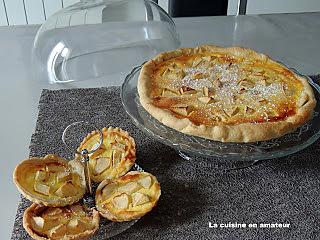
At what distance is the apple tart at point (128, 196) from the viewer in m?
0.84

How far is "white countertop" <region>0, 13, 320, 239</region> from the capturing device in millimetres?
1119

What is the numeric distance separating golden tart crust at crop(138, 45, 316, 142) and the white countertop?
23 centimetres

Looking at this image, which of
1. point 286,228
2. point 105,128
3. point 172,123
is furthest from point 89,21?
point 286,228

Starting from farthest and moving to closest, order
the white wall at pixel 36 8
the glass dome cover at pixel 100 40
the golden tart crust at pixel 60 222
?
the white wall at pixel 36 8 → the glass dome cover at pixel 100 40 → the golden tart crust at pixel 60 222

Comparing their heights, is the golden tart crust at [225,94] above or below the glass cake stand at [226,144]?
above

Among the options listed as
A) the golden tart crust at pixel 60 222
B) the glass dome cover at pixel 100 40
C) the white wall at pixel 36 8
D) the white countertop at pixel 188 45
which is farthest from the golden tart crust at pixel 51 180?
the white wall at pixel 36 8

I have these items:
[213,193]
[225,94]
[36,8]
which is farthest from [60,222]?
[36,8]

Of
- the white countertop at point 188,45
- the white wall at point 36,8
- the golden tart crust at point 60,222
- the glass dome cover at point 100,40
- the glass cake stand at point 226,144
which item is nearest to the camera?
the golden tart crust at point 60,222

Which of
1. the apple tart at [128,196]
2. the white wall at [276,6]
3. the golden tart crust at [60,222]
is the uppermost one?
the apple tart at [128,196]

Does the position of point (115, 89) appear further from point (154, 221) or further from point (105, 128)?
point (154, 221)

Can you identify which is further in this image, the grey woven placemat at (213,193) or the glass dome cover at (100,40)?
the glass dome cover at (100,40)

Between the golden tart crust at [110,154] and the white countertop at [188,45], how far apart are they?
6.3 inches

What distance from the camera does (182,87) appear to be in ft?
3.44

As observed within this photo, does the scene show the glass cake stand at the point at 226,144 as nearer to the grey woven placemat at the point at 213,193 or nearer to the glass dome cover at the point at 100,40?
the grey woven placemat at the point at 213,193
